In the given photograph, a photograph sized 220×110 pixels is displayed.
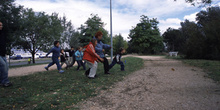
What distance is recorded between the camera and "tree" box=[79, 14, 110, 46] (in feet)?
140

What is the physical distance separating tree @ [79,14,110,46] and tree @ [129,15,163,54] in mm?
12154

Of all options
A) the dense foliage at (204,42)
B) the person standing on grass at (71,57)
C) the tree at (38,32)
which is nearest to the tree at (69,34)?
the tree at (38,32)

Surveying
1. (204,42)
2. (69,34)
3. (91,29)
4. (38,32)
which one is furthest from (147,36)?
(38,32)

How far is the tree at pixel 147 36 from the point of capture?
4920 cm

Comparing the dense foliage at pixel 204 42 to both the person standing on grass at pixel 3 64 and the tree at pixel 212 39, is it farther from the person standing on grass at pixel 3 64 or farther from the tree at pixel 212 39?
the person standing on grass at pixel 3 64

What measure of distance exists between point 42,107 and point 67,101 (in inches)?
22.7

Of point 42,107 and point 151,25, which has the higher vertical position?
point 151,25

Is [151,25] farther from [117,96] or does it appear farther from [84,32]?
[117,96]

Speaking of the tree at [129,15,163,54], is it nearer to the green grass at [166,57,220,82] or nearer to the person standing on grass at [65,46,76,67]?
the green grass at [166,57,220,82]

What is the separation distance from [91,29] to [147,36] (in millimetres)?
18500

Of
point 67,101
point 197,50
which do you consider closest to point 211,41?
point 197,50

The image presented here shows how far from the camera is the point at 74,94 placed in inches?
163

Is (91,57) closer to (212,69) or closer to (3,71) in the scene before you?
(3,71)

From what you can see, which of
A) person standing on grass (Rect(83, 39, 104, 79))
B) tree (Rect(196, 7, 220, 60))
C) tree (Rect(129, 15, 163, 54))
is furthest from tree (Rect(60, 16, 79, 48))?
person standing on grass (Rect(83, 39, 104, 79))
